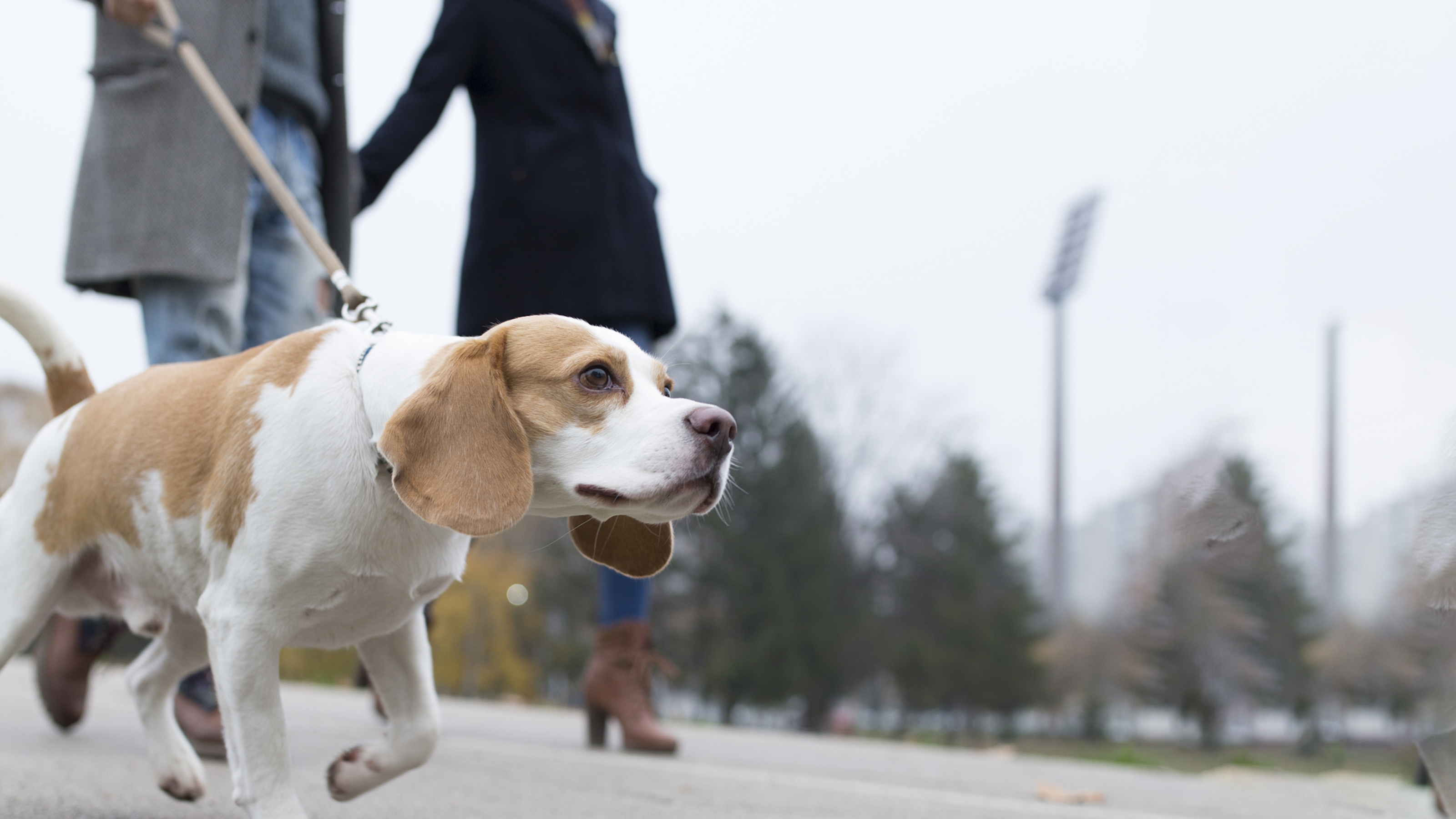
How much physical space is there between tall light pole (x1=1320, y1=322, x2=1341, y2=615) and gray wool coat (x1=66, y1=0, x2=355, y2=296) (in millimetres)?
19949

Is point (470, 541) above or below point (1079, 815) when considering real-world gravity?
above

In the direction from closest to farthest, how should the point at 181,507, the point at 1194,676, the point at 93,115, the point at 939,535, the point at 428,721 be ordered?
the point at 181,507
the point at 428,721
the point at 93,115
the point at 1194,676
the point at 939,535

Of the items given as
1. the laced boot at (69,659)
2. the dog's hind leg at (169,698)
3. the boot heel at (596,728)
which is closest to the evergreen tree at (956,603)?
the boot heel at (596,728)

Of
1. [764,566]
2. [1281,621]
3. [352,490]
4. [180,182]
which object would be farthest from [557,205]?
[764,566]

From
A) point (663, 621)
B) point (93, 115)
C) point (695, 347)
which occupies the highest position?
point (695, 347)

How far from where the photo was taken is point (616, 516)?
7.58 ft

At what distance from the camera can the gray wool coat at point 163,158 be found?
328 cm

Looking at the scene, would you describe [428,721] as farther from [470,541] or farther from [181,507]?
[181,507]

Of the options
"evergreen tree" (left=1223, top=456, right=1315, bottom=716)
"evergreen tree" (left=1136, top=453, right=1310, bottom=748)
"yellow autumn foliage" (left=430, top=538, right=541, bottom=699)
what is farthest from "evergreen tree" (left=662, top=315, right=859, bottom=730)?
"evergreen tree" (left=1223, top=456, right=1315, bottom=716)

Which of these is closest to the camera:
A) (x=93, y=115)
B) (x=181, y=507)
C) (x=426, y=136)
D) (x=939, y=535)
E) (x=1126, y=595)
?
(x=181, y=507)

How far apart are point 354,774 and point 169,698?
781mm

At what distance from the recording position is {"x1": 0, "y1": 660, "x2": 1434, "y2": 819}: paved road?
9.53 ft

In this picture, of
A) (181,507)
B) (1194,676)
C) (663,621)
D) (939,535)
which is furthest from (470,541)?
(939,535)

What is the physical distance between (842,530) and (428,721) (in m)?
39.5
